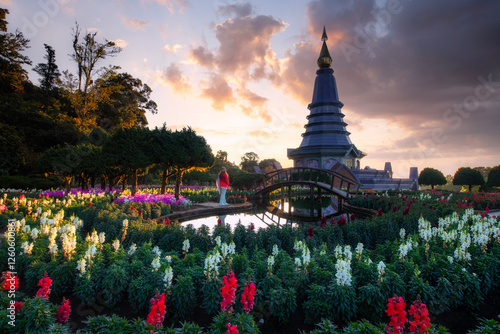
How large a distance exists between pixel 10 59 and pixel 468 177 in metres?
57.6

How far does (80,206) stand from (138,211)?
2570mm

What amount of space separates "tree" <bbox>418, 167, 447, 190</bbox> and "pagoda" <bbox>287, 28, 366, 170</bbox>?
921 centimetres

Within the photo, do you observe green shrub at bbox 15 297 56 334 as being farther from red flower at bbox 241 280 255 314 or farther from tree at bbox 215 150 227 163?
tree at bbox 215 150 227 163

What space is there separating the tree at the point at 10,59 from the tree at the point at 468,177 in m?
55.9

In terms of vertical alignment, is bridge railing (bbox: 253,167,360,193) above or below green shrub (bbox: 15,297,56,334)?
above

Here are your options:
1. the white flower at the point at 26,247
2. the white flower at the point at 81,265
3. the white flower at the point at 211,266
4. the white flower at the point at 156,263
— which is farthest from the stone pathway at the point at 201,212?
the white flower at the point at 211,266

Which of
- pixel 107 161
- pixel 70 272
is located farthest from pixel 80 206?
pixel 107 161

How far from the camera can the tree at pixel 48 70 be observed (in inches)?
1785

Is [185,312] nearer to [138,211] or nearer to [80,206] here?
[138,211]

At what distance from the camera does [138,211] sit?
1208 centimetres

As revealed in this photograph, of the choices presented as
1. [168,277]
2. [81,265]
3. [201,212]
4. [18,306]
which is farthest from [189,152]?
[18,306]

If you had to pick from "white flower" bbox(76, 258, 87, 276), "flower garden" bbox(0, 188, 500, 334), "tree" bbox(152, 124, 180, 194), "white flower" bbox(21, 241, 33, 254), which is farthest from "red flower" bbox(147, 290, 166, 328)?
"tree" bbox(152, 124, 180, 194)

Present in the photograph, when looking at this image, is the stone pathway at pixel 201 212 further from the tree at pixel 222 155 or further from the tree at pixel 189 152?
the tree at pixel 222 155

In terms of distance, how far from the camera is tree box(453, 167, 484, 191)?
3403 cm
